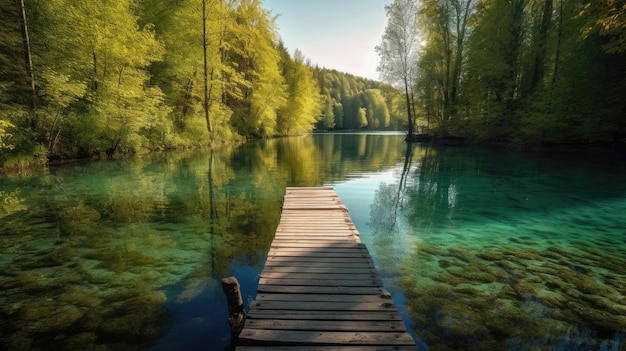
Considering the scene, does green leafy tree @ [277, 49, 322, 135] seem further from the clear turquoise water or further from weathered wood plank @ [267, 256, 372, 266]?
weathered wood plank @ [267, 256, 372, 266]

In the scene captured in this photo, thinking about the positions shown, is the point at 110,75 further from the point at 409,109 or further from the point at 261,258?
the point at 409,109

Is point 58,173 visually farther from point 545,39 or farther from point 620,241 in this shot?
point 545,39

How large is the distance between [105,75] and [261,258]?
19309mm

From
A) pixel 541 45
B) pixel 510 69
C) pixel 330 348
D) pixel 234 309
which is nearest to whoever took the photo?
pixel 330 348

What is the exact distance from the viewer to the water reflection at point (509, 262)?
151 inches

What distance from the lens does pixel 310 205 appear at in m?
8.70

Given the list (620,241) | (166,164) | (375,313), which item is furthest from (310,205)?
(166,164)

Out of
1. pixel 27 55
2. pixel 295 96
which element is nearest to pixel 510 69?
pixel 295 96

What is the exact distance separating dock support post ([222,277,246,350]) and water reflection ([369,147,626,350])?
7.71 ft

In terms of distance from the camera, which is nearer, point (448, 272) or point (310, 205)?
point (448, 272)

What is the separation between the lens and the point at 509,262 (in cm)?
584

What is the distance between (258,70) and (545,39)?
31.4 m

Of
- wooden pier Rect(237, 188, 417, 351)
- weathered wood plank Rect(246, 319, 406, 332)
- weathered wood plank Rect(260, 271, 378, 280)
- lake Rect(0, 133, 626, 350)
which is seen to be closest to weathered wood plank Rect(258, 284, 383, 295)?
wooden pier Rect(237, 188, 417, 351)

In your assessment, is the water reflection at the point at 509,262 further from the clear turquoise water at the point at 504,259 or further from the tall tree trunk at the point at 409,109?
the tall tree trunk at the point at 409,109
